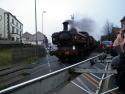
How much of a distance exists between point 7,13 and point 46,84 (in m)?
106

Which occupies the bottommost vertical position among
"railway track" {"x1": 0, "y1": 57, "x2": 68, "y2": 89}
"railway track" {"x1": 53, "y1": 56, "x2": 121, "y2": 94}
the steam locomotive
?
"railway track" {"x1": 0, "y1": 57, "x2": 68, "y2": 89}

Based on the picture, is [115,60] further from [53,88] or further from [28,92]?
[28,92]

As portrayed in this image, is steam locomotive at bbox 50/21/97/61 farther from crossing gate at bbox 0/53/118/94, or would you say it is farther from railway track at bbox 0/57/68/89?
crossing gate at bbox 0/53/118/94

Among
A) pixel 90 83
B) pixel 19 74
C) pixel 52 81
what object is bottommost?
pixel 19 74

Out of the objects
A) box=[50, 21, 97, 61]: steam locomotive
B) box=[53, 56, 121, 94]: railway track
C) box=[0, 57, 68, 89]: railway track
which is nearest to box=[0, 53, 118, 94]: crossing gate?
box=[53, 56, 121, 94]: railway track

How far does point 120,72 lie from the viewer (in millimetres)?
7020

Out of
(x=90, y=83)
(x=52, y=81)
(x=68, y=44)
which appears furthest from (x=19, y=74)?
(x=52, y=81)

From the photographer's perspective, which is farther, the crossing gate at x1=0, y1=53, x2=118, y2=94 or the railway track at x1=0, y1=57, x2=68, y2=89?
the railway track at x1=0, y1=57, x2=68, y2=89

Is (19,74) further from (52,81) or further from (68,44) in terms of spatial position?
(52,81)

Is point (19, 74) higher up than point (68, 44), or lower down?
lower down

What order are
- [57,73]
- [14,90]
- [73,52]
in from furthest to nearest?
[73,52]
[57,73]
[14,90]

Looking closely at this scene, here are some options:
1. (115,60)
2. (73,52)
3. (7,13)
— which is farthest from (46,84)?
(7,13)

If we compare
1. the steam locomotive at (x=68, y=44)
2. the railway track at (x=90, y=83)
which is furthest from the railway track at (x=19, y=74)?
the railway track at (x=90, y=83)

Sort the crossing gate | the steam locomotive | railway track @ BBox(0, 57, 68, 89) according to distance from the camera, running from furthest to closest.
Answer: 1. the steam locomotive
2. railway track @ BBox(0, 57, 68, 89)
3. the crossing gate
